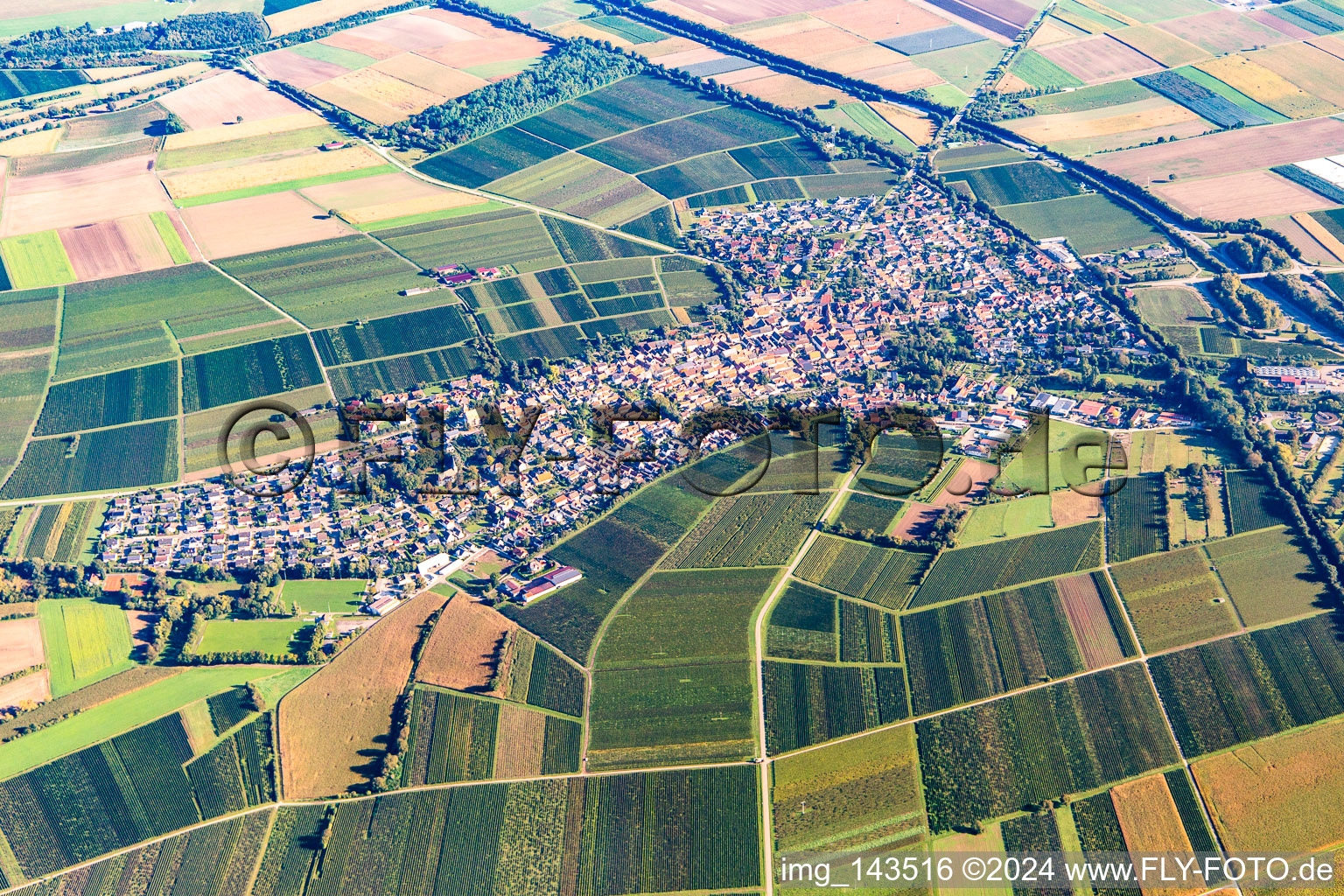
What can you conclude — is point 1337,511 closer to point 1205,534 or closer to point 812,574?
point 1205,534

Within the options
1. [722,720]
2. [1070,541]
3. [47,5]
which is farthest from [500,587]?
[47,5]

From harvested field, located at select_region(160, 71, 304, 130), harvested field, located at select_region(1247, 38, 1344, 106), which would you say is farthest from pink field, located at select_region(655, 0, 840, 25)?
harvested field, located at select_region(160, 71, 304, 130)

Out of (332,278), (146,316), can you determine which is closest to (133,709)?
(146,316)

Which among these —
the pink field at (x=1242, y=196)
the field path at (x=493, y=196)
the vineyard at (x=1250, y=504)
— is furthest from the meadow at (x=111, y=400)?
the pink field at (x=1242, y=196)

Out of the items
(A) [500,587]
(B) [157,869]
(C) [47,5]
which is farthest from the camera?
(C) [47,5]

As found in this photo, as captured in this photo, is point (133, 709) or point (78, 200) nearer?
point (133, 709)

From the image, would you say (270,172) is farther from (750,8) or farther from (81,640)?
(750,8)
